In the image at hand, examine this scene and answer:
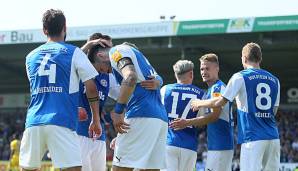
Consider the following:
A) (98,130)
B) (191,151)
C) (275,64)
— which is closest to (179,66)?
(191,151)

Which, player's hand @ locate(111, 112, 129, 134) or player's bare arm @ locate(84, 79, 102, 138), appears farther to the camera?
player's hand @ locate(111, 112, 129, 134)

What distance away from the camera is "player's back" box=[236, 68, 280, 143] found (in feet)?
26.2

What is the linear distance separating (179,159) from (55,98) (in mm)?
3221

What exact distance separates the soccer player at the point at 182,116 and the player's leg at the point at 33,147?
3017 millimetres

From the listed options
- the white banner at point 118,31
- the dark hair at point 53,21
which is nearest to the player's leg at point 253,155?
the dark hair at point 53,21

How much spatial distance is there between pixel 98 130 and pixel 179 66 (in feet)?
8.88

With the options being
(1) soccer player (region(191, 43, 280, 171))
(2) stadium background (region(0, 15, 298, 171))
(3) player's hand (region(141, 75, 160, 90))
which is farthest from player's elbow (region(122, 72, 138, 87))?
(2) stadium background (region(0, 15, 298, 171))

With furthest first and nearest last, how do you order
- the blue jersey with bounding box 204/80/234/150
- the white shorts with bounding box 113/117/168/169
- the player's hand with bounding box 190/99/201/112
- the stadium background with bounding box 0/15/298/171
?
the stadium background with bounding box 0/15/298/171, the blue jersey with bounding box 204/80/234/150, the player's hand with bounding box 190/99/201/112, the white shorts with bounding box 113/117/168/169

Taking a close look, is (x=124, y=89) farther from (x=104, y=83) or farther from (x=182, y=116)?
(x=182, y=116)

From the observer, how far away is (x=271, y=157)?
803 centimetres

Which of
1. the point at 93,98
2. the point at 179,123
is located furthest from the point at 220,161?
the point at 93,98

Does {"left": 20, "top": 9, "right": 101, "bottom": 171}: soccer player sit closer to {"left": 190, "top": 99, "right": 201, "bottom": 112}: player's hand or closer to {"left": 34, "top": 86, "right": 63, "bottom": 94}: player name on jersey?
{"left": 34, "top": 86, "right": 63, "bottom": 94}: player name on jersey

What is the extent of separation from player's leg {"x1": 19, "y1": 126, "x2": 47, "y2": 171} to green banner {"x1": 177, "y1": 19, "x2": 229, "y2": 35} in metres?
18.0

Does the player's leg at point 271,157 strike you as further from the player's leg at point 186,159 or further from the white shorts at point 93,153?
the white shorts at point 93,153
